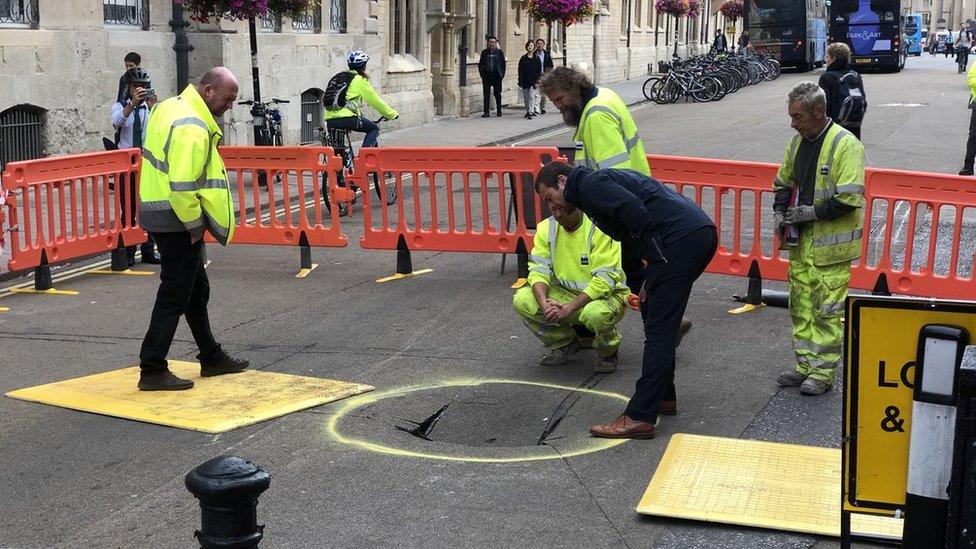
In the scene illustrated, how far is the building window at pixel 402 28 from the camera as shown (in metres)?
27.5

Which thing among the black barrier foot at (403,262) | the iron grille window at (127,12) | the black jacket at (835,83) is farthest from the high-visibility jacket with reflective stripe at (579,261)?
the iron grille window at (127,12)

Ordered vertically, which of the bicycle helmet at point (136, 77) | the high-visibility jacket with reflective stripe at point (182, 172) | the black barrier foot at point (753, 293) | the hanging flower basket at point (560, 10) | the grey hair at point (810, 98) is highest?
the hanging flower basket at point (560, 10)

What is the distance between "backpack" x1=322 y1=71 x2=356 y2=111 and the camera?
1508 centimetres

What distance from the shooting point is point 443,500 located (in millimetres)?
5504

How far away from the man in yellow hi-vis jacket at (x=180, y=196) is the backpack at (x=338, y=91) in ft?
25.6

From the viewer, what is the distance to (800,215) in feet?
23.8

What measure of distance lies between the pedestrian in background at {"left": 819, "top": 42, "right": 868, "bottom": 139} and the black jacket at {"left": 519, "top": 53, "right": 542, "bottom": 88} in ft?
52.9

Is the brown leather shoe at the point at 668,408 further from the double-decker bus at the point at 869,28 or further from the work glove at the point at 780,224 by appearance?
the double-decker bus at the point at 869,28

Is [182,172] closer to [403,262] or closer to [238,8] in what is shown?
[403,262]

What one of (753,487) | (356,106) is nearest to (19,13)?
(356,106)

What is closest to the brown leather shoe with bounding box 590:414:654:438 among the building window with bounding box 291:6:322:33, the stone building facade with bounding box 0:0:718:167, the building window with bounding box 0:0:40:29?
the stone building facade with bounding box 0:0:718:167

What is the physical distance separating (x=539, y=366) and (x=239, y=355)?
6.43 feet

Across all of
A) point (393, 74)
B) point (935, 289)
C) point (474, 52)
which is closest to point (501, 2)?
point (474, 52)

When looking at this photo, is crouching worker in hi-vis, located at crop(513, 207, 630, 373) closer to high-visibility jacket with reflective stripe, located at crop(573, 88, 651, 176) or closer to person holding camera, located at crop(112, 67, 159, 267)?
high-visibility jacket with reflective stripe, located at crop(573, 88, 651, 176)
